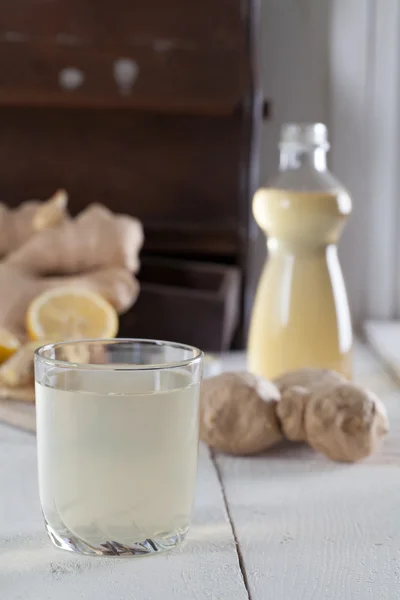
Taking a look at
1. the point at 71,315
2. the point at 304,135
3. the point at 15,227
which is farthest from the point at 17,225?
the point at 304,135

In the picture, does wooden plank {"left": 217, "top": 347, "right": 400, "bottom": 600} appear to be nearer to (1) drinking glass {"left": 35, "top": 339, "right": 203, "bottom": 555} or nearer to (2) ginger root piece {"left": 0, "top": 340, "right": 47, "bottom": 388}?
(1) drinking glass {"left": 35, "top": 339, "right": 203, "bottom": 555}

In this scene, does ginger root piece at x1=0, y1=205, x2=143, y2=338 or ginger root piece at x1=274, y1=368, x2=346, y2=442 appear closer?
ginger root piece at x1=274, y1=368, x2=346, y2=442

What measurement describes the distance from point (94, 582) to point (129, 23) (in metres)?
0.95

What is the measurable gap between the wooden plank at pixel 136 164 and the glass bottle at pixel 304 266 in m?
0.42

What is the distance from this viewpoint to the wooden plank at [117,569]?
45cm

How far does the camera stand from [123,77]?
123cm

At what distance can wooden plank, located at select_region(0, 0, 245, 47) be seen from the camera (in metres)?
1.24

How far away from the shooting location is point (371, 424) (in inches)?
25.8

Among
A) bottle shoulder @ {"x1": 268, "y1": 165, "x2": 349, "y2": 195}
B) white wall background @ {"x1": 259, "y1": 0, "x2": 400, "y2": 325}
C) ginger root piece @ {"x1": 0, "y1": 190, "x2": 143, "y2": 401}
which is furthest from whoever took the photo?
white wall background @ {"x1": 259, "y1": 0, "x2": 400, "y2": 325}

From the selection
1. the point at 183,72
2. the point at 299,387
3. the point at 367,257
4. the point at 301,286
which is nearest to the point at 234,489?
the point at 299,387

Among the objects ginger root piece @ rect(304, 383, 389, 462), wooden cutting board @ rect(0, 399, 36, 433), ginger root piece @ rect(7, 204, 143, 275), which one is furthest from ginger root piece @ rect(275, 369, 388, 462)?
ginger root piece @ rect(7, 204, 143, 275)

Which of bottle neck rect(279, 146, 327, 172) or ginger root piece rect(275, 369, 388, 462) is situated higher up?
bottle neck rect(279, 146, 327, 172)

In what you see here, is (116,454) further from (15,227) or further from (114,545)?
(15,227)

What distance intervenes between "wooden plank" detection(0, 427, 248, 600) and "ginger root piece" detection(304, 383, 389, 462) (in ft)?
0.40
